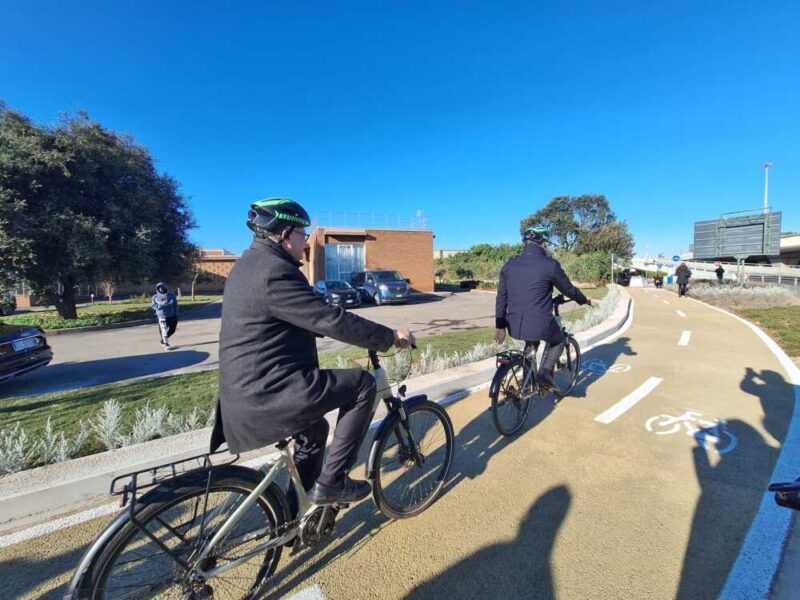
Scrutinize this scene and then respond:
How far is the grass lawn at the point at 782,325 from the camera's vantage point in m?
7.85

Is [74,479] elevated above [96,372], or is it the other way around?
[74,479]

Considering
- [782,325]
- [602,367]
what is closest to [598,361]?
[602,367]

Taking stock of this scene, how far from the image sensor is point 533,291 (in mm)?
4168

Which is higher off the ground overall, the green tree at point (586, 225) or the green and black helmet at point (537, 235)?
the green tree at point (586, 225)

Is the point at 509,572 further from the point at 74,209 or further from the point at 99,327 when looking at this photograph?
the point at 74,209

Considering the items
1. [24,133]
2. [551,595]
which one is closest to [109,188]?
[24,133]

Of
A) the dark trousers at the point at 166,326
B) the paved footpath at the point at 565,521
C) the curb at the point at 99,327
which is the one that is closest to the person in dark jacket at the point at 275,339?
the paved footpath at the point at 565,521

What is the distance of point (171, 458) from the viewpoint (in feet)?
10.1

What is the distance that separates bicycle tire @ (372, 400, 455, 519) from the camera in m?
2.62

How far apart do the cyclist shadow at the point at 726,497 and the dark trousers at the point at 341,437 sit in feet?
6.41

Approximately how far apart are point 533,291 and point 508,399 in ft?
3.93

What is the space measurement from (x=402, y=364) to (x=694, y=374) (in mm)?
4656

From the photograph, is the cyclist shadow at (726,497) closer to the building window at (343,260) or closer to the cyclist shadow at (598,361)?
the cyclist shadow at (598,361)

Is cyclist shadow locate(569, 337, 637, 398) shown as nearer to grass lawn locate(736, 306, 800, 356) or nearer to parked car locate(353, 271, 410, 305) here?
grass lawn locate(736, 306, 800, 356)
